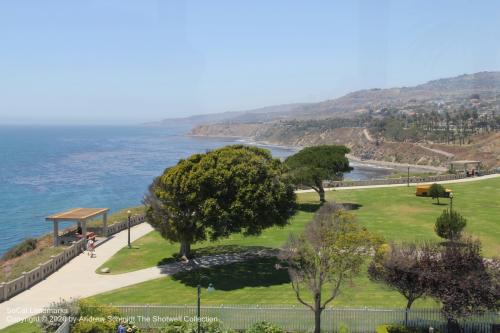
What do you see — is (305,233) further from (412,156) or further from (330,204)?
(412,156)

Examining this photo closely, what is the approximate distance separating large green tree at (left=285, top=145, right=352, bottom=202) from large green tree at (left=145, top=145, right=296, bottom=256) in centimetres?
1802

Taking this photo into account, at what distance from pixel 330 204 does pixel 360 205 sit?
30774 mm

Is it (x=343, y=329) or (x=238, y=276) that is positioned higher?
(x=343, y=329)

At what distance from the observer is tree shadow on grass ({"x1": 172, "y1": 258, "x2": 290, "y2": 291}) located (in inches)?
1062

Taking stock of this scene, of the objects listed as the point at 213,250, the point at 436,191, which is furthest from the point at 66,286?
the point at 436,191

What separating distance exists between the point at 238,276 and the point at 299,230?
11979 mm

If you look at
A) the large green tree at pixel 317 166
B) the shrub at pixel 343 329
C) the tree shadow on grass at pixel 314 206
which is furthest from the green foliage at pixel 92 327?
the large green tree at pixel 317 166

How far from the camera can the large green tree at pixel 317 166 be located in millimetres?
49750

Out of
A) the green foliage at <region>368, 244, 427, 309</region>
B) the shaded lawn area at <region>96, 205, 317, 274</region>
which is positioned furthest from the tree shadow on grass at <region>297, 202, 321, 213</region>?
the green foliage at <region>368, 244, 427, 309</region>

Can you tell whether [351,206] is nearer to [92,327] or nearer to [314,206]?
[314,206]

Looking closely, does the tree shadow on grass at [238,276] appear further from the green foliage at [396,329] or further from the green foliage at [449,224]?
the green foliage at [449,224]

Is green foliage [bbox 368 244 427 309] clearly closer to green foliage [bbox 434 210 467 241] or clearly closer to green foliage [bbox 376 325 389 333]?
green foliage [bbox 376 325 389 333]

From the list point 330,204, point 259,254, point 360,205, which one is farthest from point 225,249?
point 360,205

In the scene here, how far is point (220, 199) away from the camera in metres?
30.1
